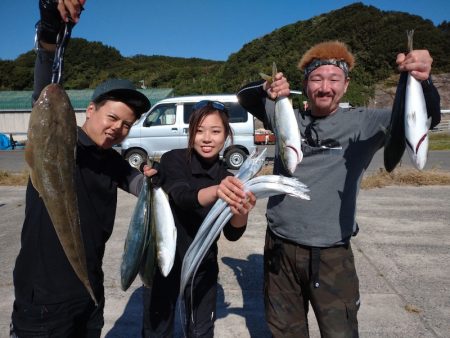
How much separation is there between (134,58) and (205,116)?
298 ft

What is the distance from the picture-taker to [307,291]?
2.50 meters

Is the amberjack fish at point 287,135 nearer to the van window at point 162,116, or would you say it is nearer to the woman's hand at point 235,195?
the woman's hand at point 235,195

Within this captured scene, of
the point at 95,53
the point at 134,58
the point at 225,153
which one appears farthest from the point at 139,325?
the point at 134,58

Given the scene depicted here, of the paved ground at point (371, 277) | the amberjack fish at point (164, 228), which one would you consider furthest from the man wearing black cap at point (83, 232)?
the paved ground at point (371, 277)

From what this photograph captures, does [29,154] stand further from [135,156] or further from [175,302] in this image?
[135,156]

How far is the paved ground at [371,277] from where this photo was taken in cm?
349

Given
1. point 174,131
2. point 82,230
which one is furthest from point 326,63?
point 174,131

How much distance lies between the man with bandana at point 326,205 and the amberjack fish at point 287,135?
12 cm

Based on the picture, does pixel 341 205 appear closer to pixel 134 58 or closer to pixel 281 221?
pixel 281 221

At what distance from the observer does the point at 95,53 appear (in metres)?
71.1

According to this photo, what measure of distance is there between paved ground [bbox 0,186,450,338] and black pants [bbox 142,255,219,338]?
42.7 inches

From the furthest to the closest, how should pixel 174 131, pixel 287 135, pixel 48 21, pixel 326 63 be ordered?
pixel 174 131
pixel 326 63
pixel 287 135
pixel 48 21

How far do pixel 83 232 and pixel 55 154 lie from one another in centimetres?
63

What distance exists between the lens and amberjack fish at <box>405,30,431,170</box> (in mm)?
1844
